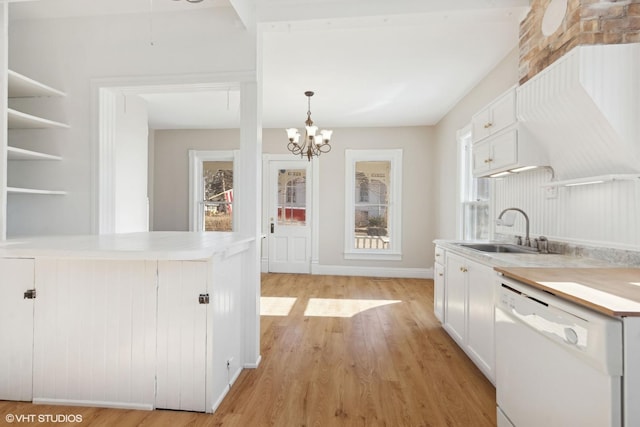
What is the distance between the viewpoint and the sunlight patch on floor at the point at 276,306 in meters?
3.72

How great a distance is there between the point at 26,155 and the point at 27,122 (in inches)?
10.1

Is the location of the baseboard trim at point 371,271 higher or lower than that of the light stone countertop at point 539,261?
lower

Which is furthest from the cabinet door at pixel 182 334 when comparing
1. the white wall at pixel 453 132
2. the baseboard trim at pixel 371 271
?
the baseboard trim at pixel 371 271

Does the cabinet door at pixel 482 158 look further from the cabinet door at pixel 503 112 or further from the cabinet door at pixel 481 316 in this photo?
the cabinet door at pixel 481 316

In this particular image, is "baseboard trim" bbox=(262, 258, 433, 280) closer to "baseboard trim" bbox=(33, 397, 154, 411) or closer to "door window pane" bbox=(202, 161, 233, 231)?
"door window pane" bbox=(202, 161, 233, 231)

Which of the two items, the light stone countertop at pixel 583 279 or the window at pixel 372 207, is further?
the window at pixel 372 207

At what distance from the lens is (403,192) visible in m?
5.70

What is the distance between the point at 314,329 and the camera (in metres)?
3.22

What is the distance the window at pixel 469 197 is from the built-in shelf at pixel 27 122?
164 inches

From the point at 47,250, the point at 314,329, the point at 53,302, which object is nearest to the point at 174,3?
the point at 47,250

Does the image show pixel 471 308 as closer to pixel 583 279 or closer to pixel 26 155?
pixel 583 279

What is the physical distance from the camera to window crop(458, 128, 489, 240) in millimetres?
3918

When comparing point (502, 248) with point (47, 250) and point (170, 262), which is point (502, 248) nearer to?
point (170, 262)

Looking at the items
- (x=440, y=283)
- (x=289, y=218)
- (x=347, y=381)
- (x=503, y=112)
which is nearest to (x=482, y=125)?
(x=503, y=112)
